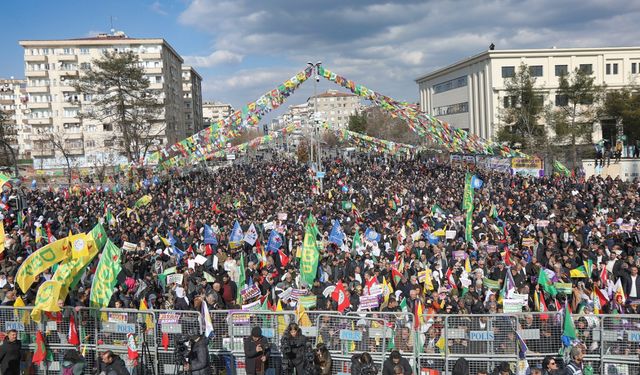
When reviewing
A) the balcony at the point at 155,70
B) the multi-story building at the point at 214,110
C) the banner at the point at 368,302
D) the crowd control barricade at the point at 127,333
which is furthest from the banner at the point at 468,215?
the multi-story building at the point at 214,110

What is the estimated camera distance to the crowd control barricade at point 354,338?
784 centimetres

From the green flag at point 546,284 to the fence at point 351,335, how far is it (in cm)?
229

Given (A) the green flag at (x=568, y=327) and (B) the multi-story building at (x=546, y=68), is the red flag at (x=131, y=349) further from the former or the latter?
(B) the multi-story building at (x=546, y=68)

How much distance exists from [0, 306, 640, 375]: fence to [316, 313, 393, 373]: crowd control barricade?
0.01 metres

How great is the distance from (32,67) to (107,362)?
7775 centimetres

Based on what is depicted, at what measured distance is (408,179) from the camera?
99.7 ft

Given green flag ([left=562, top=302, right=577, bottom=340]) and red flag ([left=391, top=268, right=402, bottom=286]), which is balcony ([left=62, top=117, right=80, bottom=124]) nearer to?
red flag ([left=391, top=268, right=402, bottom=286])

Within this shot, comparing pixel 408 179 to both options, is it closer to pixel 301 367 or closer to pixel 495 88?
pixel 301 367

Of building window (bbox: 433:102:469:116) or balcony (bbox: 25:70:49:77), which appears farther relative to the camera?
balcony (bbox: 25:70:49:77)

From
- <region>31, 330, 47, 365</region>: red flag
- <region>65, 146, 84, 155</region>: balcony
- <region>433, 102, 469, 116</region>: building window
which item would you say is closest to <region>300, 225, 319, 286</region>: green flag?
<region>31, 330, 47, 365</region>: red flag

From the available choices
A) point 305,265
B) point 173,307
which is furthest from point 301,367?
point 305,265

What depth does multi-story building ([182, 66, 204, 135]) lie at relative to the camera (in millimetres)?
98312

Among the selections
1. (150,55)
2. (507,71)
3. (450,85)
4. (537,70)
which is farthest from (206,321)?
(150,55)

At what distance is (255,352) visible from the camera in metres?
7.71
